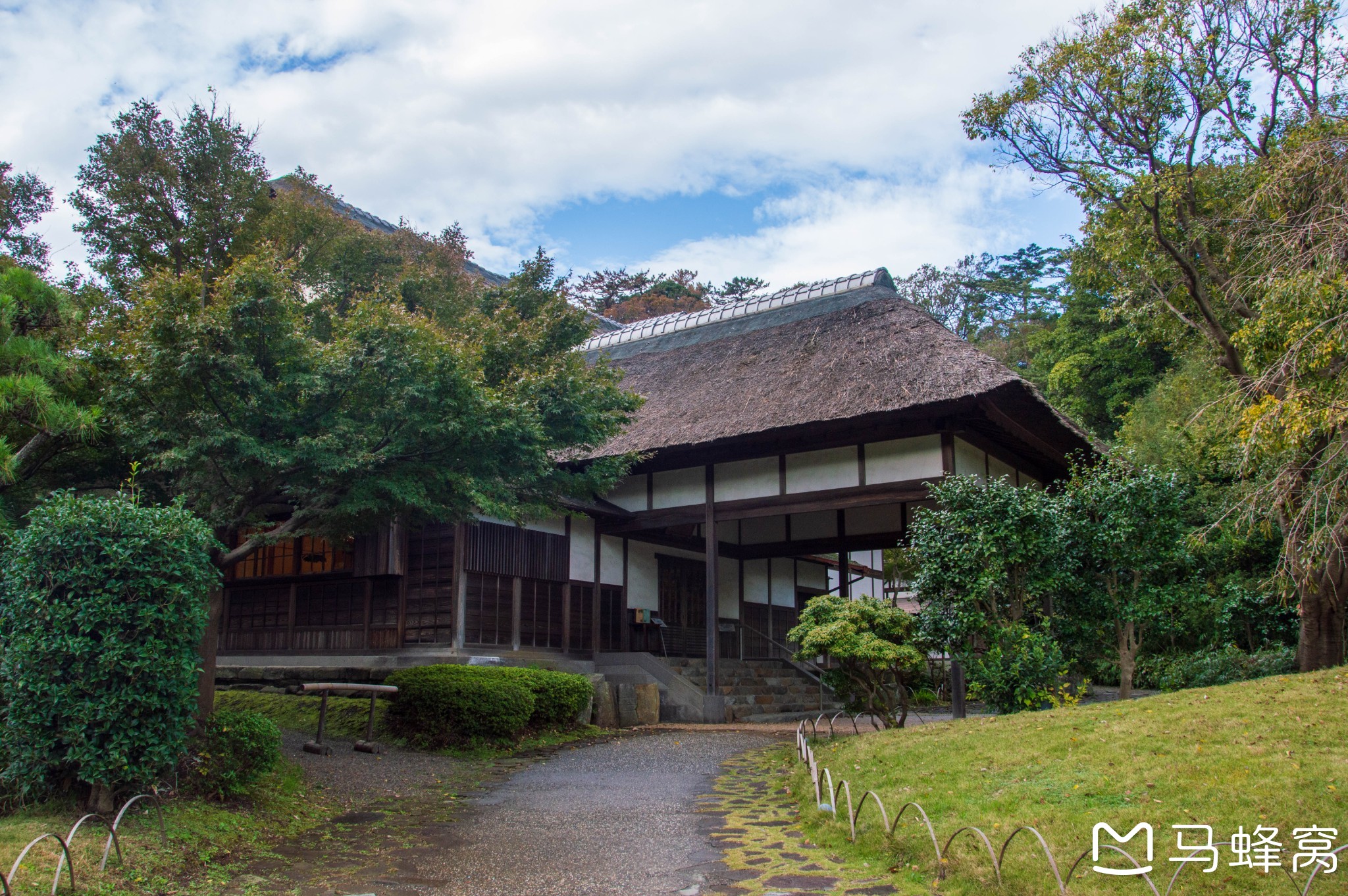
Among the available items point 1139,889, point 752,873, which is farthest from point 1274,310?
point 752,873

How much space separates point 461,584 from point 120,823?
8.79 metres

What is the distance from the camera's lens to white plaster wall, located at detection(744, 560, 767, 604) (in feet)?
68.1

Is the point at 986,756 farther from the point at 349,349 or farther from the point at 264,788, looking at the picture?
the point at 349,349

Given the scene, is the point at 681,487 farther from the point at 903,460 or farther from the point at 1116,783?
the point at 1116,783

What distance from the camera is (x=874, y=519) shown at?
1870cm

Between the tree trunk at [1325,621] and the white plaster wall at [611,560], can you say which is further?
the white plaster wall at [611,560]

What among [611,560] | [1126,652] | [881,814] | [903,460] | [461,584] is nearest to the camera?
[881,814]

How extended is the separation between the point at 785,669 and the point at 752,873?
13975mm

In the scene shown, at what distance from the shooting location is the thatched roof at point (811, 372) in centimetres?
1359

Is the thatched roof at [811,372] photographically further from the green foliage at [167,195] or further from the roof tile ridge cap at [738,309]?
the green foliage at [167,195]

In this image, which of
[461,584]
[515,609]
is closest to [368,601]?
[461,584]

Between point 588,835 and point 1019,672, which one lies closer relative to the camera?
point 588,835

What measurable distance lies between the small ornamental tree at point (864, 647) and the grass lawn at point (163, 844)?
5.31 meters

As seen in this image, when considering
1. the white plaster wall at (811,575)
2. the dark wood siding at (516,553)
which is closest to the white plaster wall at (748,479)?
the dark wood siding at (516,553)
